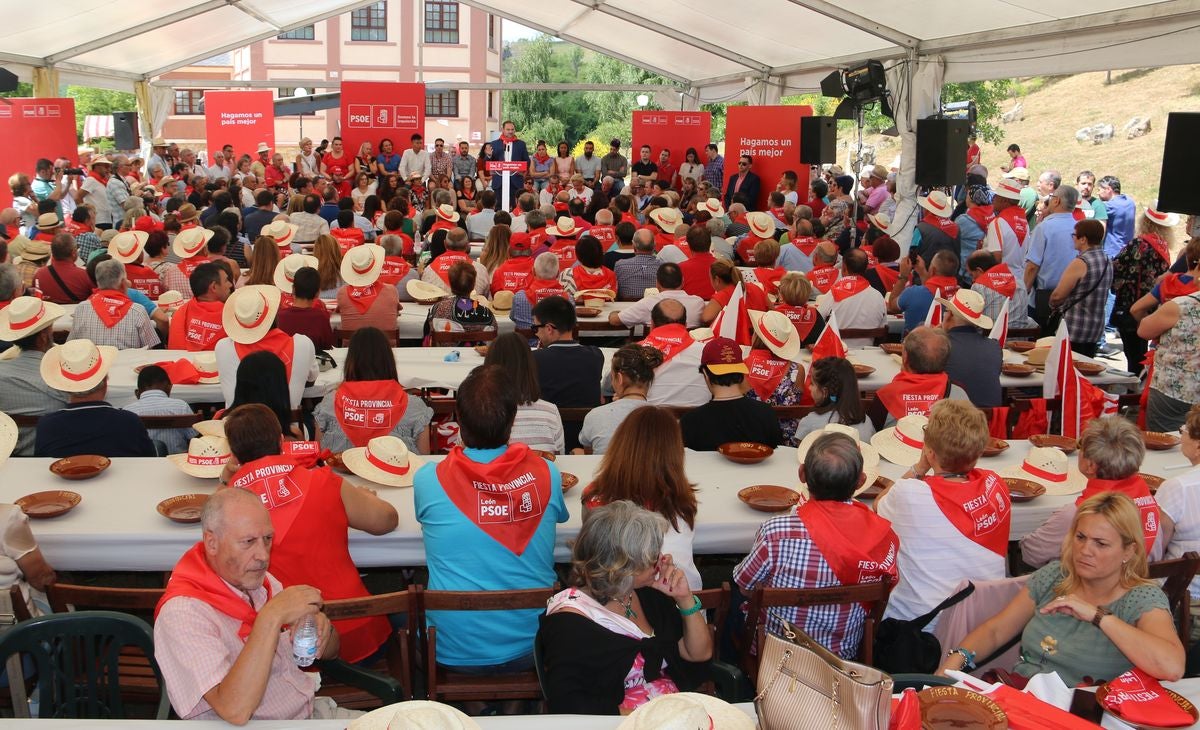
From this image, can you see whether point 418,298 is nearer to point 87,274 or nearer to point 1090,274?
point 87,274

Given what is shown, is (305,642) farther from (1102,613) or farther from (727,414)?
(727,414)

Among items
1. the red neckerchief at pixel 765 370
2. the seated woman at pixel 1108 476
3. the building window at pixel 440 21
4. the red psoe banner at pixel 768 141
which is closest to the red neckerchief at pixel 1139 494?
the seated woman at pixel 1108 476

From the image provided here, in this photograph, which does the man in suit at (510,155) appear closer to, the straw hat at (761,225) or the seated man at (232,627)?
the straw hat at (761,225)

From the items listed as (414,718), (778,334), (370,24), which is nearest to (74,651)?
(414,718)

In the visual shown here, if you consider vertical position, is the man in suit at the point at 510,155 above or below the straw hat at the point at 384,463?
above

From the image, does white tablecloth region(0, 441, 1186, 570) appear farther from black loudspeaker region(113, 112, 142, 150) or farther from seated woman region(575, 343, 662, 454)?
black loudspeaker region(113, 112, 142, 150)

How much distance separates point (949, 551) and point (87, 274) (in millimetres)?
6472

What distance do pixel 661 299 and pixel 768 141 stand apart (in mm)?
8627

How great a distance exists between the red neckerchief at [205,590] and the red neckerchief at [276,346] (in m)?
2.68

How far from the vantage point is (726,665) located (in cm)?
284

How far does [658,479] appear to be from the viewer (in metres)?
3.19

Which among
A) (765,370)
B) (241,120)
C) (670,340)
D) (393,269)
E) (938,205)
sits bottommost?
(765,370)

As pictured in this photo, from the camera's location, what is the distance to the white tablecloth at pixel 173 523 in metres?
3.34

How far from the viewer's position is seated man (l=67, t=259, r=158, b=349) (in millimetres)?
6094
